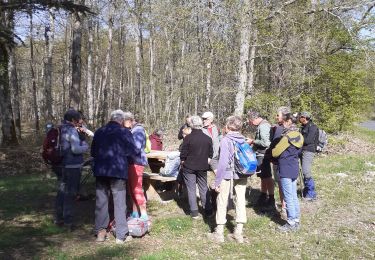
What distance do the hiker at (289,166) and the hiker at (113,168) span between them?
2566 mm

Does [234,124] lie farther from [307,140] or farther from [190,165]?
[307,140]

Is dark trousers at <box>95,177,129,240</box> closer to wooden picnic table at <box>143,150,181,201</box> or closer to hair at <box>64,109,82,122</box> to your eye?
hair at <box>64,109,82,122</box>

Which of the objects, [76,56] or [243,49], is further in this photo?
[76,56]

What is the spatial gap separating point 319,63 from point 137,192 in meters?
12.5

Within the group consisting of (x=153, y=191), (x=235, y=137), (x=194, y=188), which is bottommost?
(x=153, y=191)

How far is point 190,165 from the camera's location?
25.0ft

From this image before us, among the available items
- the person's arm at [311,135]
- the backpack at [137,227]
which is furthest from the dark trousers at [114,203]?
the person's arm at [311,135]

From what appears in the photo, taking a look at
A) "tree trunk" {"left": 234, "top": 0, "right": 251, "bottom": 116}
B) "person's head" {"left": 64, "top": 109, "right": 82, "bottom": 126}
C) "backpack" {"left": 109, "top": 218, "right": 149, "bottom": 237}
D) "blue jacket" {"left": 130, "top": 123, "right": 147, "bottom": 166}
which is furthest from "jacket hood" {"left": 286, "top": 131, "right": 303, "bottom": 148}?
"tree trunk" {"left": 234, "top": 0, "right": 251, "bottom": 116}

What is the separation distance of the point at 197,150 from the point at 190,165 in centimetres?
32

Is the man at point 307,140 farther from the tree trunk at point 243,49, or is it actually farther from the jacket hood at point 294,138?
the tree trunk at point 243,49

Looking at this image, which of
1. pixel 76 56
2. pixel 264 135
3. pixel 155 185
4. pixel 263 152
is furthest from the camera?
pixel 76 56

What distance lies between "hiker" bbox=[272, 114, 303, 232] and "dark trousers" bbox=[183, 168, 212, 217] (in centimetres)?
147

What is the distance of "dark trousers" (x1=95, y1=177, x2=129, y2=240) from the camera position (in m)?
6.39

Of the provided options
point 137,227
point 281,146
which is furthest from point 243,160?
point 137,227
